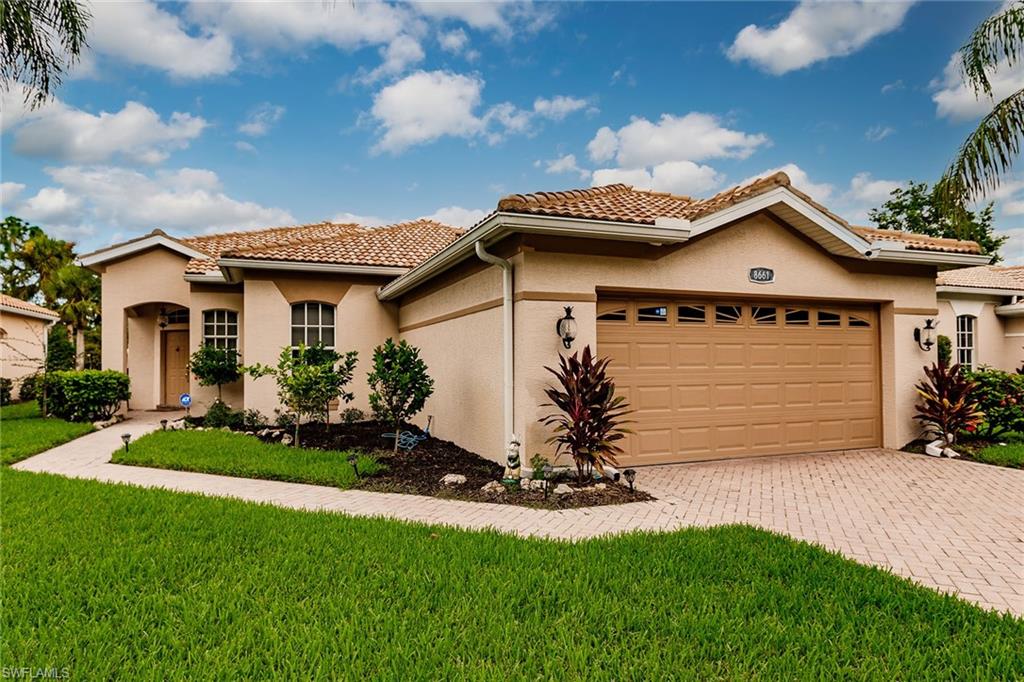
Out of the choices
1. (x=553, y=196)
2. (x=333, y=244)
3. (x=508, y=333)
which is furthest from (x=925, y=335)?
(x=333, y=244)

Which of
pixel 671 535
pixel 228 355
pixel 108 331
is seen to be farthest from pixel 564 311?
pixel 108 331

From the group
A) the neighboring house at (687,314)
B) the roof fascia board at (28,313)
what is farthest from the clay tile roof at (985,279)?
the roof fascia board at (28,313)

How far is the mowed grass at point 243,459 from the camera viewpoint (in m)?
7.63

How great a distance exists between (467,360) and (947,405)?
8.48 meters

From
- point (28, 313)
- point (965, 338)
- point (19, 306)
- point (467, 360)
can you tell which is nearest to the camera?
point (467, 360)

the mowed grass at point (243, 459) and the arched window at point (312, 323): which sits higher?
the arched window at point (312, 323)

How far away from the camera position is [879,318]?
9.91m

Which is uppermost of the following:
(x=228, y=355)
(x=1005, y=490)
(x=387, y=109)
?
(x=387, y=109)

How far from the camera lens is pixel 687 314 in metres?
8.58

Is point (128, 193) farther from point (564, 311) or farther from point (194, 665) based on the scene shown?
point (194, 665)

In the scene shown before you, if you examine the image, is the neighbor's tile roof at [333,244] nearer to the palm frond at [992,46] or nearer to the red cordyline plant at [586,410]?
the red cordyline plant at [586,410]

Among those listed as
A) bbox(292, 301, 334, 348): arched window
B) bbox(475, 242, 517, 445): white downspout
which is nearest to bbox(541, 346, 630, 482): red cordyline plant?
bbox(475, 242, 517, 445): white downspout

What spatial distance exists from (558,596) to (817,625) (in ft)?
5.41

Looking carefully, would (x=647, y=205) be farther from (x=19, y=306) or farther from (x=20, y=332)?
(x=20, y=332)
